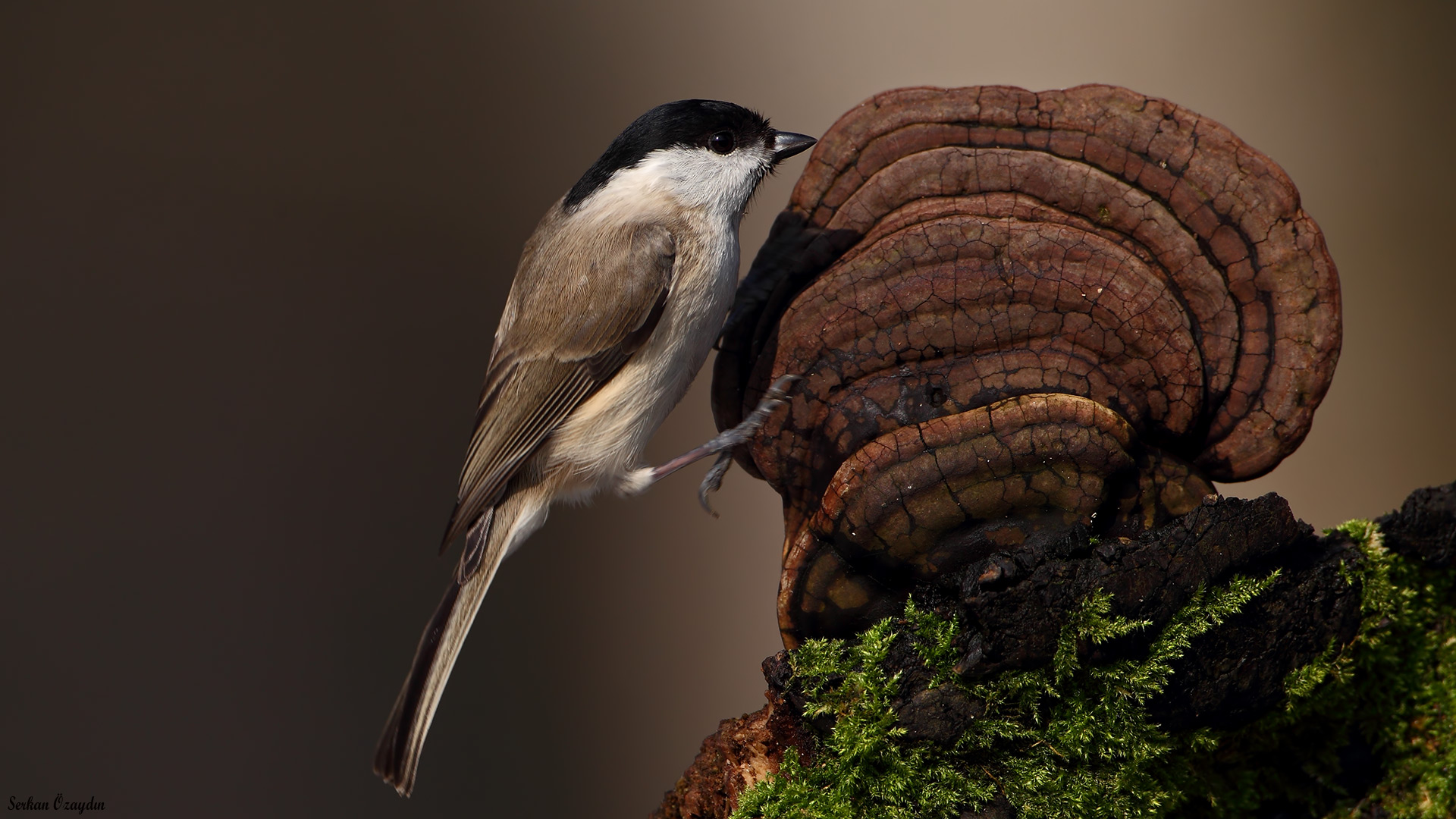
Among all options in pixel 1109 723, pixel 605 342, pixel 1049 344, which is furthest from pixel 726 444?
pixel 1109 723

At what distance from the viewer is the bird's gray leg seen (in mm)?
933

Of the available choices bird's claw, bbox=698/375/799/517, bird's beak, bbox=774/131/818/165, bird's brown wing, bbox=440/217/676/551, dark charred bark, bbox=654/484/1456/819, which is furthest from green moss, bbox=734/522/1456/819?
bird's beak, bbox=774/131/818/165

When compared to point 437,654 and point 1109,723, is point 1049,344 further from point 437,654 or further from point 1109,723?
point 437,654

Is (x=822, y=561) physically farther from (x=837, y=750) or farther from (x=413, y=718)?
(x=413, y=718)

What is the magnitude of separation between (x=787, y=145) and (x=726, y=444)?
1.53 ft

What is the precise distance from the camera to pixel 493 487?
3.78 feet

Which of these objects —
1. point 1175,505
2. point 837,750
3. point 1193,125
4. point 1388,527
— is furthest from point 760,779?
point 1193,125

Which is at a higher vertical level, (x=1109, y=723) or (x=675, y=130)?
(x=675, y=130)

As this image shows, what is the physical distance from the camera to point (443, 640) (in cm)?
112

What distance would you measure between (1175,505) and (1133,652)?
17cm

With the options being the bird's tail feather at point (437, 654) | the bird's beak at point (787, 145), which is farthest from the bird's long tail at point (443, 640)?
the bird's beak at point (787, 145)

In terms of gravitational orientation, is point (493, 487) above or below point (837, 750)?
above

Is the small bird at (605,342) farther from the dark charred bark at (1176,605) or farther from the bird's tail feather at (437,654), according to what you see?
the dark charred bark at (1176,605)

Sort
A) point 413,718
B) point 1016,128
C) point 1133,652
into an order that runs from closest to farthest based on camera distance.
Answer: point 1133,652 → point 1016,128 → point 413,718
